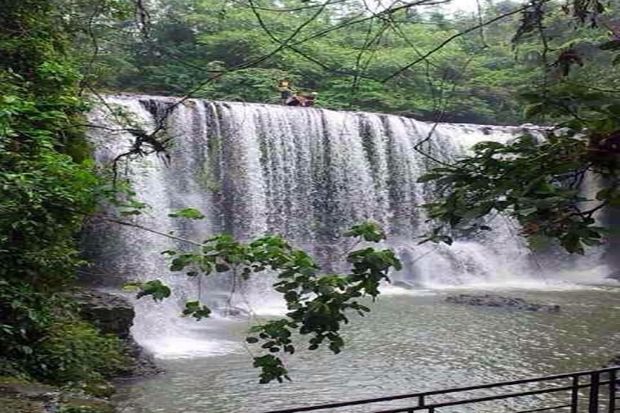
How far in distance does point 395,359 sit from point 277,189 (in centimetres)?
717

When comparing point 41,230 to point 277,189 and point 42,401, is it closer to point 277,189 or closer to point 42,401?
point 42,401

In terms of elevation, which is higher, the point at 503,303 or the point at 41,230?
the point at 41,230

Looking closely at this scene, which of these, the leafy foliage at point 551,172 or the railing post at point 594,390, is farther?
the railing post at point 594,390

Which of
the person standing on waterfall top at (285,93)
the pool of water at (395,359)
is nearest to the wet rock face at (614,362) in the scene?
the pool of water at (395,359)

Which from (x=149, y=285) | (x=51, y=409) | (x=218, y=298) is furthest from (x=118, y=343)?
(x=149, y=285)

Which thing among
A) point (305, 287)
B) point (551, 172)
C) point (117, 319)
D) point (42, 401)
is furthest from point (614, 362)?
point (551, 172)

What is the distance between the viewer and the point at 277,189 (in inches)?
621

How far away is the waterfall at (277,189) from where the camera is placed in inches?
467

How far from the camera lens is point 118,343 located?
8.41 metres

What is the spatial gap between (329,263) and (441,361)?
7461 mm

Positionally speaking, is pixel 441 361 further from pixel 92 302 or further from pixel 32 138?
pixel 32 138

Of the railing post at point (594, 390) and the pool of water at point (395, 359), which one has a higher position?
the railing post at point (594, 390)

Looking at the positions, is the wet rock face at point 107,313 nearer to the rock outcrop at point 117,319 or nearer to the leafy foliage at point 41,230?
the rock outcrop at point 117,319

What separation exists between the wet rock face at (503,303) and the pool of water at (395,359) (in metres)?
0.28
